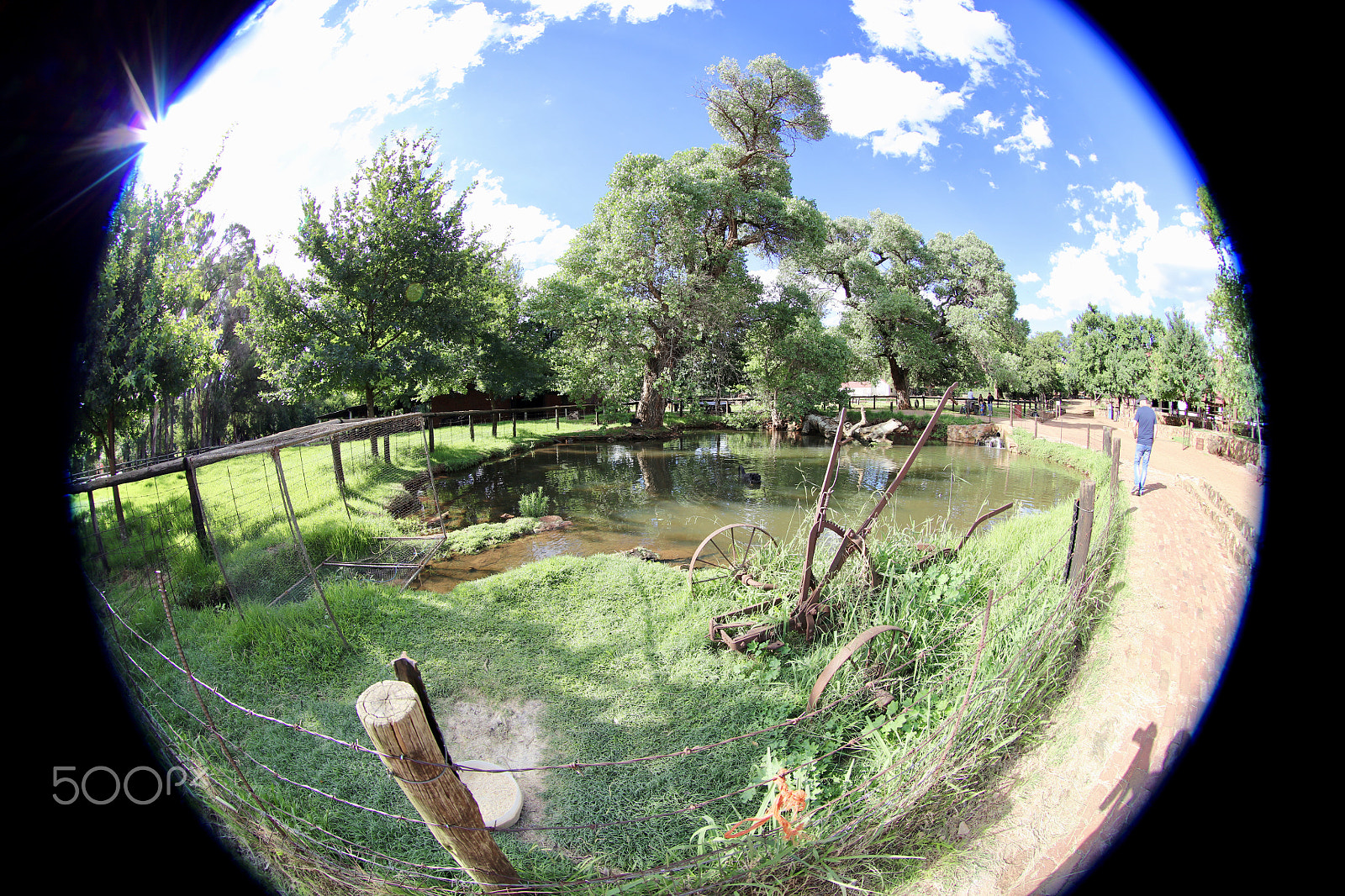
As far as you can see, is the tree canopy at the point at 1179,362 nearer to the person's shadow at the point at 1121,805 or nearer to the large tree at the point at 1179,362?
the large tree at the point at 1179,362

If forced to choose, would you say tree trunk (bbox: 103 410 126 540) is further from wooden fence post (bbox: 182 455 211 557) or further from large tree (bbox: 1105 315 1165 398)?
large tree (bbox: 1105 315 1165 398)

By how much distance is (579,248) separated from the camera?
72.5 ft

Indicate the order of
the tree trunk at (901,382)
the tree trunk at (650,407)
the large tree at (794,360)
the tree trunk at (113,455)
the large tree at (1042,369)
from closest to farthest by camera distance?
the tree trunk at (113,455) < the large tree at (794,360) < the tree trunk at (650,407) < the tree trunk at (901,382) < the large tree at (1042,369)

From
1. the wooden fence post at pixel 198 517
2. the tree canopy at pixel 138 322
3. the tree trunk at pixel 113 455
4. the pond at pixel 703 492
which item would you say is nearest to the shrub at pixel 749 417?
the pond at pixel 703 492

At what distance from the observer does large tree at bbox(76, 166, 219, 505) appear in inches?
247

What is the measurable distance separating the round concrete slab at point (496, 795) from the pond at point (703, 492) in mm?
3758

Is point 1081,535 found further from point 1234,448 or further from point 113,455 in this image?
point 1234,448

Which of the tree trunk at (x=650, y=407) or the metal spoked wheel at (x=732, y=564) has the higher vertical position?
the tree trunk at (x=650, y=407)

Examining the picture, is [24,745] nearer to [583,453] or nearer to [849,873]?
[849,873]

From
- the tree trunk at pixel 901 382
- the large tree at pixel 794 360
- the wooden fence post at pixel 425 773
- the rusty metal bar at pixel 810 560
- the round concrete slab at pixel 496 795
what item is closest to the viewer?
the wooden fence post at pixel 425 773

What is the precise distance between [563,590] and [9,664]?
409 centimetres

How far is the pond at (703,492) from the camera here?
28.8ft

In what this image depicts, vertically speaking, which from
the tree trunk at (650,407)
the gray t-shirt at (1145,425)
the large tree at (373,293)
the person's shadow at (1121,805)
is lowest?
the person's shadow at (1121,805)

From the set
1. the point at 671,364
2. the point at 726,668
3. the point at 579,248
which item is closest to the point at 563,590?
the point at 726,668
